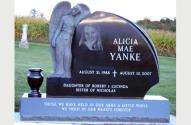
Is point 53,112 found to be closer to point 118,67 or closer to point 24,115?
point 24,115

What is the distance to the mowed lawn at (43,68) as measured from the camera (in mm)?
4887

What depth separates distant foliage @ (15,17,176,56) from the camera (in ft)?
16.1

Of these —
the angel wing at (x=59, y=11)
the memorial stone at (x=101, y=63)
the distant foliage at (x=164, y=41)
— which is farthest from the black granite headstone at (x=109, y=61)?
the angel wing at (x=59, y=11)

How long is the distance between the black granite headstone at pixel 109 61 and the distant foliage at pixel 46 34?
12cm

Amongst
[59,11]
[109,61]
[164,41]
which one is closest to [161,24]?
[164,41]

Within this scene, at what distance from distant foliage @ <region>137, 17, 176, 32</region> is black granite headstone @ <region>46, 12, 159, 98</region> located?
9 cm

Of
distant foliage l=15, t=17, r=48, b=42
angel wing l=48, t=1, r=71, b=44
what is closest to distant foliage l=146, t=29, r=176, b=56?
angel wing l=48, t=1, r=71, b=44

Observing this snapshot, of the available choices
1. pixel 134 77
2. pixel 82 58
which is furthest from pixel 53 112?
pixel 134 77

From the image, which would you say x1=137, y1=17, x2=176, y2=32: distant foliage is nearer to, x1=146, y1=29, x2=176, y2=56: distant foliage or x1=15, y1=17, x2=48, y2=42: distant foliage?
x1=146, y1=29, x2=176, y2=56: distant foliage

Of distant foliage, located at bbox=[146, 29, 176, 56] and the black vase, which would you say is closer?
the black vase

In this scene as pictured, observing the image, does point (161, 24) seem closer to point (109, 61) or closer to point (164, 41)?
point (164, 41)

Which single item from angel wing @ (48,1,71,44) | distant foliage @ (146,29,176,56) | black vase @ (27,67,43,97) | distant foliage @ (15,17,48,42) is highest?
angel wing @ (48,1,71,44)

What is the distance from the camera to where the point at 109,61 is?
486 centimetres

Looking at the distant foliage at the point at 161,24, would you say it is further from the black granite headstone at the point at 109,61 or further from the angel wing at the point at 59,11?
the angel wing at the point at 59,11
